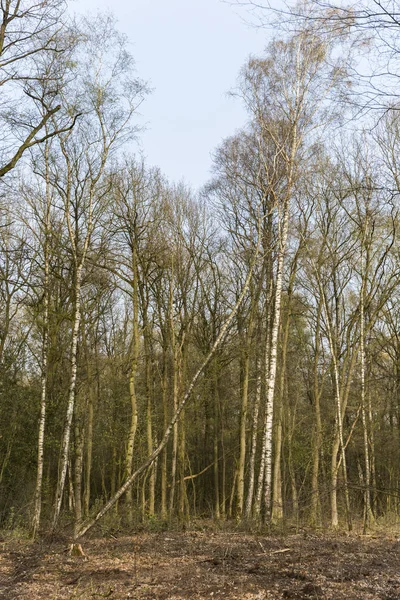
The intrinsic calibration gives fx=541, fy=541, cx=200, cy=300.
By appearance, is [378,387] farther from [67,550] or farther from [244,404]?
[67,550]

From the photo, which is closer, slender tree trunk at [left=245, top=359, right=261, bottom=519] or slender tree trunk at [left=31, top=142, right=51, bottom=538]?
slender tree trunk at [left=31, top=142, right=51, bottom=538]

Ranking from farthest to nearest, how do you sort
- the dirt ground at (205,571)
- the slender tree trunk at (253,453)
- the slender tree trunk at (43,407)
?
the slender tree trunk at (253,453), the slender tree trunk at (43,407), the dirt ground at (205,571)

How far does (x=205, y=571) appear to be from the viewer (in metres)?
6.81

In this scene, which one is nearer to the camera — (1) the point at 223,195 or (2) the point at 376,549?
(2) the point at 376,549

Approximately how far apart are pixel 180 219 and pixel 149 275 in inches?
90.8

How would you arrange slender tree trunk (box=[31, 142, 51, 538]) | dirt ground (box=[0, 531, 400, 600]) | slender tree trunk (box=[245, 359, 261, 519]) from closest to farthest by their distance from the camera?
dirt ground (box=[0, 531, 400, 600]), slender tree trunk (box=[31, 142, 51, 538]), slender tree trunk (box=[245, 359, 261, 519])

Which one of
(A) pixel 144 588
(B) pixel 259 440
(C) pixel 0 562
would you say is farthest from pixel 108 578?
(B) pixel 259 440

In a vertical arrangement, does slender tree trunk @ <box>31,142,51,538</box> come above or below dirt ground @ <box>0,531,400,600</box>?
above

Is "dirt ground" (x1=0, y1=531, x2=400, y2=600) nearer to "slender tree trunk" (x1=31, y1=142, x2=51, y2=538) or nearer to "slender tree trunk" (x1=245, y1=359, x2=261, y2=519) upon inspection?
"slender tree trunk" (x1=31, y1=142, x2=51, y2=538)

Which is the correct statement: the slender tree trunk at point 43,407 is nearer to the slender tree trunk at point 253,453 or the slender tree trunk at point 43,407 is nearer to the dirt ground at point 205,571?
the dirt ground at point 205,571

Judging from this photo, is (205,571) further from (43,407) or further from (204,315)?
(204,315)

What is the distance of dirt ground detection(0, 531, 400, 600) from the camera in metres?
5.69

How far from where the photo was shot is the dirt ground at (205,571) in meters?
5.69

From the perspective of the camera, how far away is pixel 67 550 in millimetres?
8688
